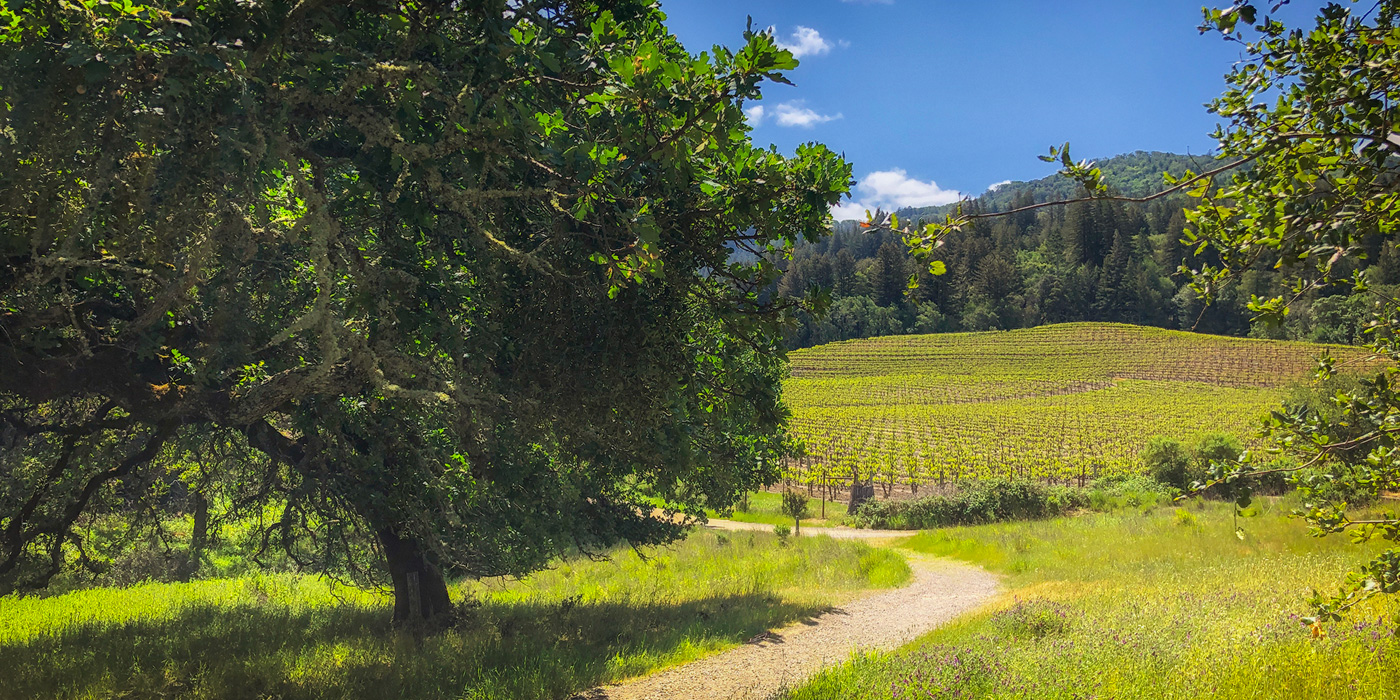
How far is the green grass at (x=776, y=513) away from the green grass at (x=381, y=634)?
17.9 m

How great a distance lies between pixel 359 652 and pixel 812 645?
21.0 feet

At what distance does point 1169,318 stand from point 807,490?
365 ft

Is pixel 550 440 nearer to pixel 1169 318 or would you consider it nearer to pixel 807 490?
pixel 807 490

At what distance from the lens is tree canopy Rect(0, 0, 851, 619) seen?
3.42 metres

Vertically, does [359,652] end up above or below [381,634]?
above

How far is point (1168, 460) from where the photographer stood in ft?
116

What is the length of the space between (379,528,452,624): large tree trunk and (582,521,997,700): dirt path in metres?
3.83

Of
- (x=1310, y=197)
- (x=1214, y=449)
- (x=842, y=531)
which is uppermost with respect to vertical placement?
(x=1310, y=197)

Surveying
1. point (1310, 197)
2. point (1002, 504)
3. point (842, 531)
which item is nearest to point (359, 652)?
point (1310, 197)

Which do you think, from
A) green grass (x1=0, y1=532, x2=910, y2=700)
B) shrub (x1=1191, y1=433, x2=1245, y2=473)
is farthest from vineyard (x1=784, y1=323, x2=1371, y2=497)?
green grass (x1=0, y1=532, x2=910, y2=700)

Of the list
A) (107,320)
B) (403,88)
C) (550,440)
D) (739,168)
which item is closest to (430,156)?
(403,88)

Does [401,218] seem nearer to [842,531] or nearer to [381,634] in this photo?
[381,634]

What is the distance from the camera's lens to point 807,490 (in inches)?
1869

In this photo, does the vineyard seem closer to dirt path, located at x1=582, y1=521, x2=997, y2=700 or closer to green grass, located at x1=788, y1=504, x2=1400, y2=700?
dirt path, located at x1=582, y1=521, x2=997, y2=700
